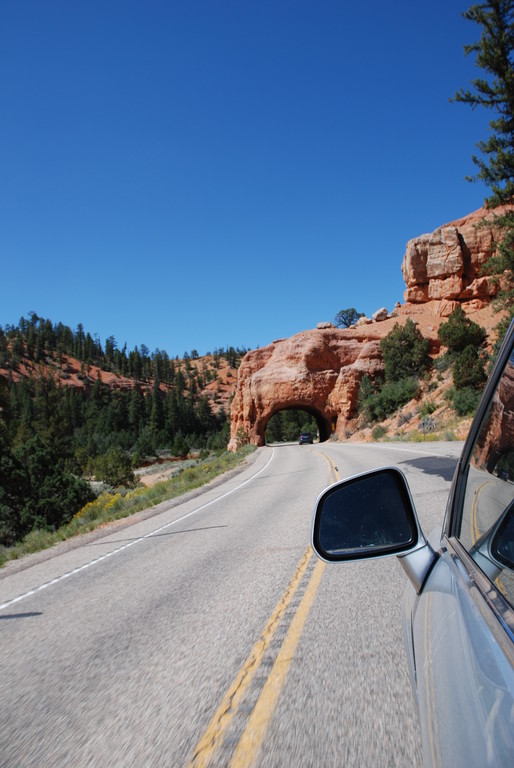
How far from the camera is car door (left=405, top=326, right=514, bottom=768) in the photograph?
1.09m

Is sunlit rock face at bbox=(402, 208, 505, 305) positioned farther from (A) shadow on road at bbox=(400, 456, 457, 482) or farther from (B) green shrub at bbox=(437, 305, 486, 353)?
(A) shadow on road at bbox=(400, 456, 457, 482)

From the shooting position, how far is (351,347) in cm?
6031

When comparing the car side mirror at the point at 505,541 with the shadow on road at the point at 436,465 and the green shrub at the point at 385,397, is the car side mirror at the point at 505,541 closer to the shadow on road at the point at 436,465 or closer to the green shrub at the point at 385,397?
the shadow on road at the point at 436,465

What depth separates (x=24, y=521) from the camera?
29703 millimetres

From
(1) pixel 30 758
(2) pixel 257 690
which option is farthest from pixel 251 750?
(1) pixel 30 758

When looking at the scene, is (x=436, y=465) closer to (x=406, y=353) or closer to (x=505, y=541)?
(x=505, y=541)

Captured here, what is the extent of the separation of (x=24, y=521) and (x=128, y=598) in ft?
89.7

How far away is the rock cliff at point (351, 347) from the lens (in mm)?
54938

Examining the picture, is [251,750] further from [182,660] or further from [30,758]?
[182,660]

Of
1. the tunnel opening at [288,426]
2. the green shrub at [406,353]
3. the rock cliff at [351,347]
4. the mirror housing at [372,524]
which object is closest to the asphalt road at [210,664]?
the mirror housing at [372,524]

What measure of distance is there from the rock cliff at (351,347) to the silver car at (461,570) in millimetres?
51593

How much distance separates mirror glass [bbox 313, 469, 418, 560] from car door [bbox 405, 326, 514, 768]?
0.60 feet

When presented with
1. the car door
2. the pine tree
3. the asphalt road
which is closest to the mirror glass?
the car door

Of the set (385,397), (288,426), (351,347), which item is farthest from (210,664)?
(288,426)
